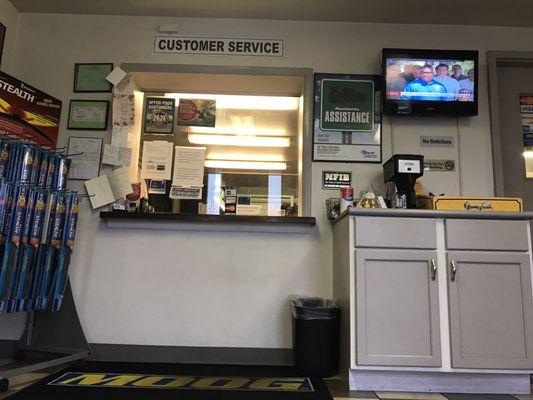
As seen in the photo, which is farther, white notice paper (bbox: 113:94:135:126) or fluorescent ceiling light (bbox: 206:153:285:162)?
fluorescent ceiling light (bbox: 206:153:285:162)

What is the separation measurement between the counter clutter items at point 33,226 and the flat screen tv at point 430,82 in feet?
7.57

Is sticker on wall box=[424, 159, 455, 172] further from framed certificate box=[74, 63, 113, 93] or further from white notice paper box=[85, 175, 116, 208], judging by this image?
framed certificate box=[74, 63, 113, 93]

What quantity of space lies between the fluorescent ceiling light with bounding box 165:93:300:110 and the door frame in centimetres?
151

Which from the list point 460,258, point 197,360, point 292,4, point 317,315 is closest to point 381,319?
point 317,315

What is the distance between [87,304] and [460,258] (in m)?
2.47

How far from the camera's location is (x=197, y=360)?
8.48 ft

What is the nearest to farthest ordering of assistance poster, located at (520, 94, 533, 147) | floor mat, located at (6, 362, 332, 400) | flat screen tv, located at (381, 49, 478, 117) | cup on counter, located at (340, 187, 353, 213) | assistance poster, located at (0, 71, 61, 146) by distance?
floor mat, located at (6, 362, 332, 400) → assistance poster, located at (0, 71, 61, 146) → cup on counter, located at (340, 187, 353, 213) → flat screen tv, located at (381, 49, 478, 117) → assistance poster, located at (520, 94, 533, 147)

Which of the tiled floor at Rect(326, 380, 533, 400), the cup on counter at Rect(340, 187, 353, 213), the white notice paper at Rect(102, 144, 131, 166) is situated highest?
the white notice paper at Rect(102, 144, 131, 166)

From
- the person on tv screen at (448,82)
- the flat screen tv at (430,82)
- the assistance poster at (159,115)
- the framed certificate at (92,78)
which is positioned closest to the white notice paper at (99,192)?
the assistance poster at (159,115)

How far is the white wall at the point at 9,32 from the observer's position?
286 cm

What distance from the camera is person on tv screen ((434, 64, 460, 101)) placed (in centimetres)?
277


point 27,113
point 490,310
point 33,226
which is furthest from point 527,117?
point 27,113

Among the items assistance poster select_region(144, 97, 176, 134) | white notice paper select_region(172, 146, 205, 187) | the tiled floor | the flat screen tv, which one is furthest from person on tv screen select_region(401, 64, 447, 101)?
the tiled floor

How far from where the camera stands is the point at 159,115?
3.07 meters
